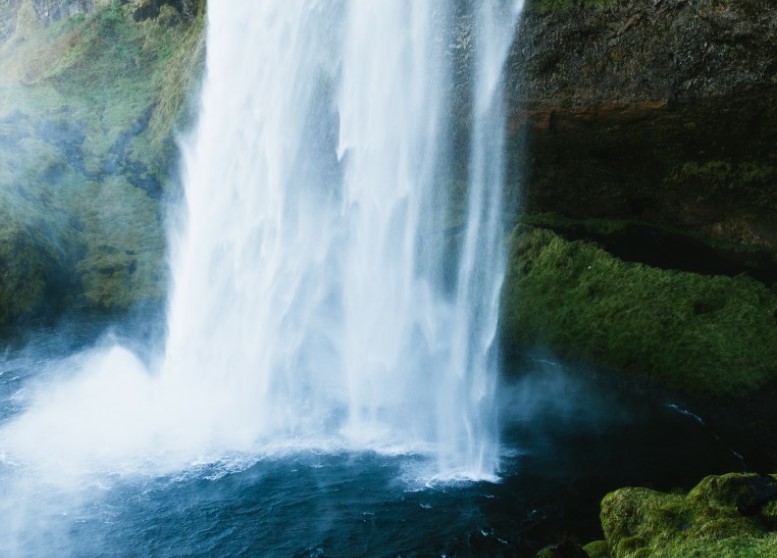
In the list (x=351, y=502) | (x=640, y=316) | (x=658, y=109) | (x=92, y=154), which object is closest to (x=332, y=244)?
(x=640, y=316)

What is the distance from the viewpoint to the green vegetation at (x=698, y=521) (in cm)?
945

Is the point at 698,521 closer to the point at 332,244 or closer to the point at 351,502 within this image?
the point at 351,502

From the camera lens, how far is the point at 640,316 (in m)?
22.0

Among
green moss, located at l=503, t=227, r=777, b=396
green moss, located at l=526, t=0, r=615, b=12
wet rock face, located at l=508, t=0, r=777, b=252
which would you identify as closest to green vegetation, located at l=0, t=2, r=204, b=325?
green moss, located at l=503, t=227, r=777, b=396

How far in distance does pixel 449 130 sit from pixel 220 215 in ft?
28.4

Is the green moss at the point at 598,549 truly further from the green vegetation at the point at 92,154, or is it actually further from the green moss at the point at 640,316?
the green vegetation at the point at 92,154

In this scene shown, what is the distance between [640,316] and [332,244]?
10.2m

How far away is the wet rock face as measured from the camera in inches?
729

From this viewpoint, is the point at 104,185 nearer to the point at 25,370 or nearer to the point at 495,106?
the point at 25,370

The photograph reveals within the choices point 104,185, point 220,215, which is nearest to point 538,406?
point 220,215

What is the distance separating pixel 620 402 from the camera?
2052 cm

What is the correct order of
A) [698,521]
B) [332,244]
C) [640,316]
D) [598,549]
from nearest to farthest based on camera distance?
1. [698,521]
2. [598,549]
3. [640,316]
4. [332,244]

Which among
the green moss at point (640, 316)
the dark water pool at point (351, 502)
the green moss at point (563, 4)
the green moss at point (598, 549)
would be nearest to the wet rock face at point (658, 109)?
the green moss at point (563, 4)

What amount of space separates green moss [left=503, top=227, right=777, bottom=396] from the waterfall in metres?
1.40
